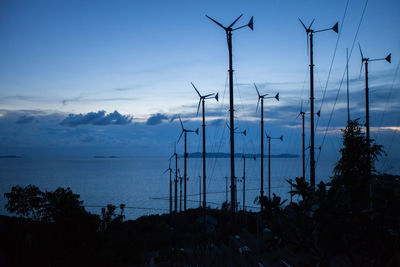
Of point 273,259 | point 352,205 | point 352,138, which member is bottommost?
point 273,259

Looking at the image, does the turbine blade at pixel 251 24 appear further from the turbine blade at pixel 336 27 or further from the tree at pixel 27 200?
the tree at pixel 27 200

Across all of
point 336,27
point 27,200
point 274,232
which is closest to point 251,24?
point 336,27

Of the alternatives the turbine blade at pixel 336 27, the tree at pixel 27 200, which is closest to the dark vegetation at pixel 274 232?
the tree at pixel 27 200

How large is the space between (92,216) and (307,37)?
64.8ft

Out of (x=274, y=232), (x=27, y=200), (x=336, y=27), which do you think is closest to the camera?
(x=274, y=232)

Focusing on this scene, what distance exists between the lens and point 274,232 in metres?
6.89

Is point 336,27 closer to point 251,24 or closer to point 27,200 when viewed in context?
point 251,24

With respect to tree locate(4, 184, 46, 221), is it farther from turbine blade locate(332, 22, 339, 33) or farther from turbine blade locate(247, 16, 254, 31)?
turbine blade locate(332, 22, 339, 33)

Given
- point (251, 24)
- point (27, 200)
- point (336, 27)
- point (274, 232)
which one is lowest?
point (27, 200)

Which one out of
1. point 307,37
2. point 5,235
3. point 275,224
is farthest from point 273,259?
point 5,235

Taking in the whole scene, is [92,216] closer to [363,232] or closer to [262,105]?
[262,105]

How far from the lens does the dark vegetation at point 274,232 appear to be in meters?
6.61

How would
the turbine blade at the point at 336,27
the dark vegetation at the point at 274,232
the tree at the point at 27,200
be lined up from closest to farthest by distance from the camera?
the dark vegetation at the point at 274,232
the turbine blade at the point at 336,27
the tree at the point at 27,200

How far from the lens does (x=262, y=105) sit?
3547 centimetres
